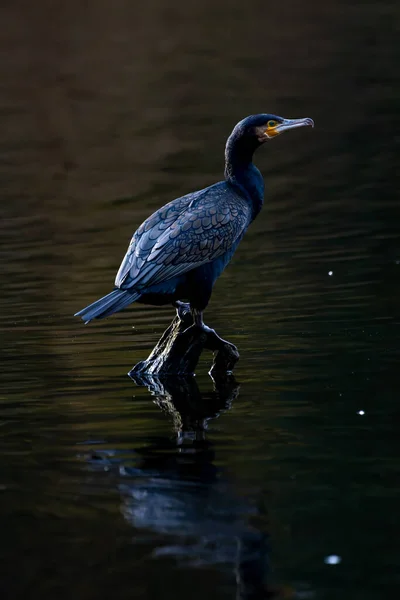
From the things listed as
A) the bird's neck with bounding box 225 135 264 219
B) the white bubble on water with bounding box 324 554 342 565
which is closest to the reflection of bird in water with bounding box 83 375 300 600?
the white bubble on water with bounding box 324 554 342 565

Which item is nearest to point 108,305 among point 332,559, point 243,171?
point 243,171

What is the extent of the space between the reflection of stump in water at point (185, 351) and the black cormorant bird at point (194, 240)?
0.10 metres

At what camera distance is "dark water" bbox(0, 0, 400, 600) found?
18.1ft

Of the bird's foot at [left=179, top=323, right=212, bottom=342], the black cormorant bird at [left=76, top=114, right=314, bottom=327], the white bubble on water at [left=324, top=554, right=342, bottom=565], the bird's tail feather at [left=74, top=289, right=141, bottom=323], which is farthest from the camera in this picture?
the bird's foot at [left=179, top=323, right=212, bottom=342]

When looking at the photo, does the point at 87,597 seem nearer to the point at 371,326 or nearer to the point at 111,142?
the point at 371,326

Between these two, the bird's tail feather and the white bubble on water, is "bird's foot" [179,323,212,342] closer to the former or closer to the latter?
the bird's tail feather

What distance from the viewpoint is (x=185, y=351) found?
8797mm

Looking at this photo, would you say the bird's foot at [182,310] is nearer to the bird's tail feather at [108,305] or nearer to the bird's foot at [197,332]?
the bird's foot at [197,332]

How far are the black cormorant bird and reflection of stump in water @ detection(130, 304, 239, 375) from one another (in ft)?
0.34

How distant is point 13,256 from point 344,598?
29.8ft

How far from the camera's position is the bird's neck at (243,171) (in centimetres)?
916

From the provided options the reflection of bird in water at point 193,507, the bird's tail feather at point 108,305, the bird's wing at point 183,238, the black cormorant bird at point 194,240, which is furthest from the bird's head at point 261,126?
the reflection of bird in water at point 193,507

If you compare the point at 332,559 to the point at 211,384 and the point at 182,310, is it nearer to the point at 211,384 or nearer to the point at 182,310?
the point at 211,384

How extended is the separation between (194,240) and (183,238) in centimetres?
7
